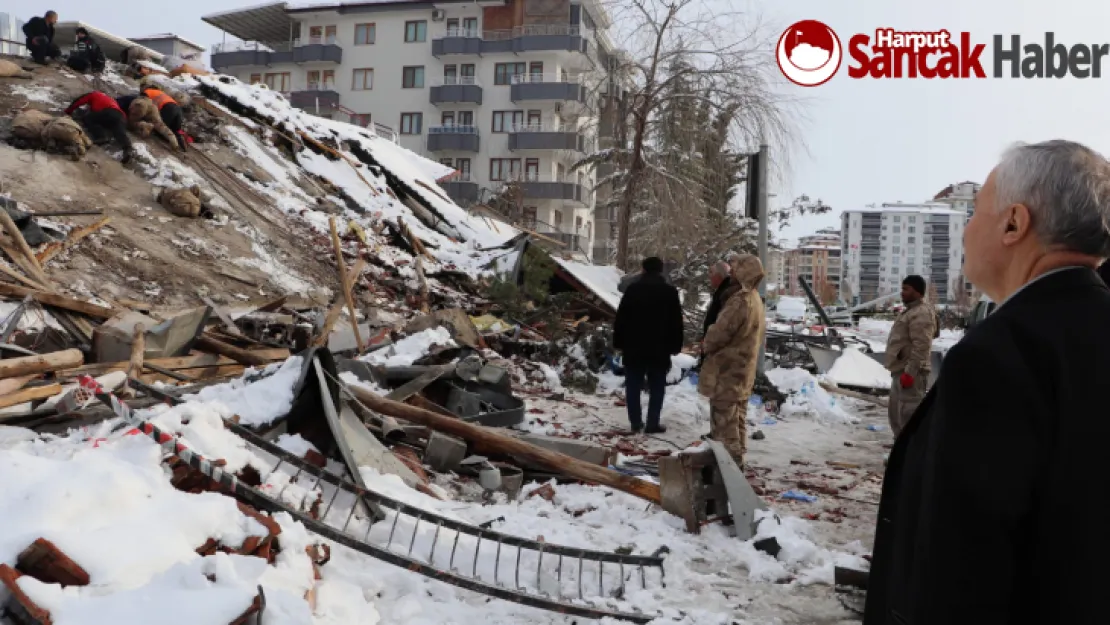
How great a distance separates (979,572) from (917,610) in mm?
136

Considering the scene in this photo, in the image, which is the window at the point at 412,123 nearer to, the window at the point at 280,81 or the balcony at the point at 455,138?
the balcony at the point at 455,138

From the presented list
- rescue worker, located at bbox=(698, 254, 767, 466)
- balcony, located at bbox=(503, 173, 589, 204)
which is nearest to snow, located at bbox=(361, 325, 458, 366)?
rescue worker, located at bbox=(698, 254, 767, 466)

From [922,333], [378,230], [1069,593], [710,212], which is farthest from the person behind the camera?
[710,212]

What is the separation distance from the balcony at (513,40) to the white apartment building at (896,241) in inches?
3720

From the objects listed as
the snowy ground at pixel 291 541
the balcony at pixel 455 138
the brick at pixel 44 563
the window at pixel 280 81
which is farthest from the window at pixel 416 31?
the brick at pixel 44 563

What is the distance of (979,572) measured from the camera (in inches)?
49.9

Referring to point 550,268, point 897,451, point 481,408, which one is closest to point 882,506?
point 897,451

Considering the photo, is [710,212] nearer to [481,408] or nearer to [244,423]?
[481,408]

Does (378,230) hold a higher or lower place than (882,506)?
higher


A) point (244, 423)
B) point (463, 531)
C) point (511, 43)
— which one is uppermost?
point (511, 43)

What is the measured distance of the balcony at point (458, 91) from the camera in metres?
44.4

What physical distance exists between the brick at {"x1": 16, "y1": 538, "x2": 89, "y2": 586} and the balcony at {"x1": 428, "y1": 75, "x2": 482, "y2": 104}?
44.1 metres

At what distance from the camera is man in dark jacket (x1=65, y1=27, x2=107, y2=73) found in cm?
1606

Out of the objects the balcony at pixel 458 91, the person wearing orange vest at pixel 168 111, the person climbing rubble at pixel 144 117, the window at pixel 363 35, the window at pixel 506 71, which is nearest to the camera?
the person climbing rubble at pixel 144 117
